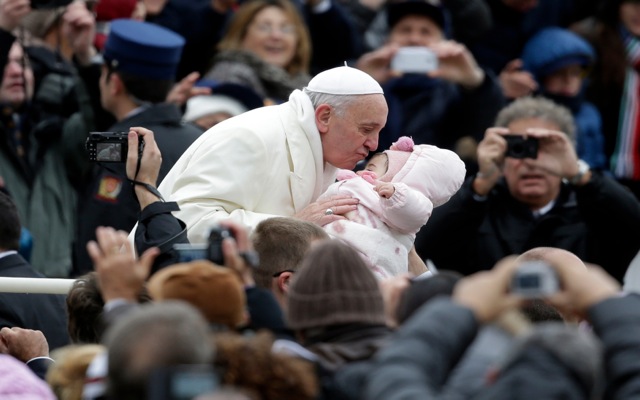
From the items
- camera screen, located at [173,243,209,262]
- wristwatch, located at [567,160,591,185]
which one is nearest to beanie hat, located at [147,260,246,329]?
camera screen, located at [173,243,209,262]

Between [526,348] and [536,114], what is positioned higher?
[526,348]

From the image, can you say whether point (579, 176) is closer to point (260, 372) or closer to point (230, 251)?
point (230, 251)

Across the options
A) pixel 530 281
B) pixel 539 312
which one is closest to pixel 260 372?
pixel 530 281

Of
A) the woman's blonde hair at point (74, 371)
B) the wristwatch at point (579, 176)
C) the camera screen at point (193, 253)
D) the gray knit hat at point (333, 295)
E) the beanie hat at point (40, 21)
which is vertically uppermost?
the gray knit hat at point (333, 295)

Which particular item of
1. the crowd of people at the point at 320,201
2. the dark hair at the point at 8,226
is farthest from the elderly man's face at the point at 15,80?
the dark hair at the point at 8,226

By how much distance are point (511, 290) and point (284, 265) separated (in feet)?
5.57

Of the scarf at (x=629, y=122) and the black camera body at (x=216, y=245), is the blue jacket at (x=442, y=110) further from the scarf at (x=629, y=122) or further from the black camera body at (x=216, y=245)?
the black camera body at (x=216, y=245)

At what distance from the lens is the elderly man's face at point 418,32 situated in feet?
32.2

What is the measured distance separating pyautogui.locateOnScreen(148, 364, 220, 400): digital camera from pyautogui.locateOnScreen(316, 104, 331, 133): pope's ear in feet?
8.52

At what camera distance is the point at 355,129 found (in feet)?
21.5

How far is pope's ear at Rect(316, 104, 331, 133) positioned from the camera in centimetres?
659

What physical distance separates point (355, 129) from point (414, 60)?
299 centimetres

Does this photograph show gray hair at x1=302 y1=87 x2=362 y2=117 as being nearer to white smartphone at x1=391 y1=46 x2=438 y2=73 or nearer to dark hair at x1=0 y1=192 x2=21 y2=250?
dark hair at x1=0 y1=192 x2=21 y2=250

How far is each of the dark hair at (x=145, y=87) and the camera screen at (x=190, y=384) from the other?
417 centimetres
